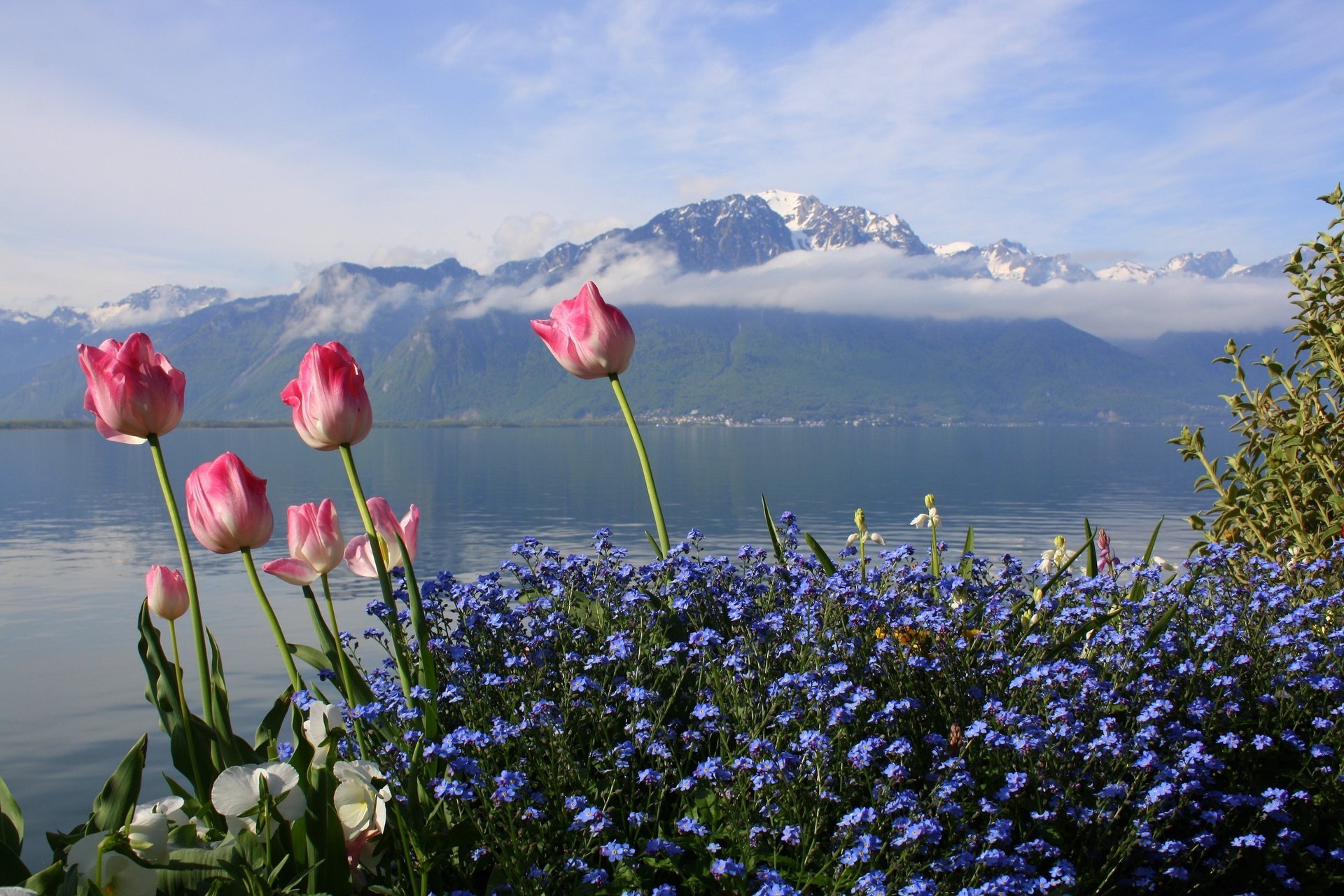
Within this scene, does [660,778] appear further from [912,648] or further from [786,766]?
[912,648]

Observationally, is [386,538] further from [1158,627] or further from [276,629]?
[1158,627]

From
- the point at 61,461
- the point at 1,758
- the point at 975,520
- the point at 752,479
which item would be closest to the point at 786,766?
the point at 1,758

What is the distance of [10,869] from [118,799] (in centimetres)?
29

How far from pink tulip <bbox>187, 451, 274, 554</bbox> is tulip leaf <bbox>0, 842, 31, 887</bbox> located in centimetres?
83

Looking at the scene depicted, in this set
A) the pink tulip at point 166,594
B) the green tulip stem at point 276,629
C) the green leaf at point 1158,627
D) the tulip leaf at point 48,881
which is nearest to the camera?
the tulip leaf at point 48,881

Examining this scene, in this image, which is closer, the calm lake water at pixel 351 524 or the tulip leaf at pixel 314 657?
the tulip leaf at pixel 314 657

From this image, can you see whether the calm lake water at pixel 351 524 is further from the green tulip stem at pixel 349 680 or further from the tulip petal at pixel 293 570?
the green tulip stem at pixel 349 680

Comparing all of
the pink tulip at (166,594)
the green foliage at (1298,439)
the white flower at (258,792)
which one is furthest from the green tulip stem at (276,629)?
the green foliage at (1298,439)

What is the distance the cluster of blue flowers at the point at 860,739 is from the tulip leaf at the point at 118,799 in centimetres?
60

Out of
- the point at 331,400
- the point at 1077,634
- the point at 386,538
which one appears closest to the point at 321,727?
the point at 386,538

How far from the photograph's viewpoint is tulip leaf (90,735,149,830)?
8.08ft

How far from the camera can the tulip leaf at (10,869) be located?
2201mm

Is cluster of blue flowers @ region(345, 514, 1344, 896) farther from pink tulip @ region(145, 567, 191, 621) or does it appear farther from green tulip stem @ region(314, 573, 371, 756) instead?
pink tulip @ region(145, 567, 191, 621)

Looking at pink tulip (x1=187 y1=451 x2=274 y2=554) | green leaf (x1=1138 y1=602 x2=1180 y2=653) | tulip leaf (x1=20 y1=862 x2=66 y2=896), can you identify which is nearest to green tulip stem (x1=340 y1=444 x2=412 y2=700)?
pink tulip (x1=187 y1=451 x2=274 y2=554)
